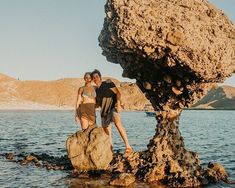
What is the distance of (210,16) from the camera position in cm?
1658

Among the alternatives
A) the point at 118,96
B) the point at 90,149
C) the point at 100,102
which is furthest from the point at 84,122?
the point at 118,96

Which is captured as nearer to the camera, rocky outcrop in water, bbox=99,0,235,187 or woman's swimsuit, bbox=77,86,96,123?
rocky outcrop in water, bbox=99,0,235,187

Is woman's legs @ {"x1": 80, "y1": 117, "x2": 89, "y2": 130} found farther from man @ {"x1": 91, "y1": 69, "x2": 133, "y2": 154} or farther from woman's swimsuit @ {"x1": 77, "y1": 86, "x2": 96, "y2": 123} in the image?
man @ {"x1": 91, "y1": 69, "x2": 133, "y2": 154}

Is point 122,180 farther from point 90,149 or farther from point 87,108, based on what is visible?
point 87,108

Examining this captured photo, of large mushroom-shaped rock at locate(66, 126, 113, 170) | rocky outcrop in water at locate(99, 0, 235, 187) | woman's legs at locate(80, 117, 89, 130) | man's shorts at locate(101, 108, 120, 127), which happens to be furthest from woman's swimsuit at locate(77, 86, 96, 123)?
rocky outcrop in water at locate(99, 0, 235, 187)

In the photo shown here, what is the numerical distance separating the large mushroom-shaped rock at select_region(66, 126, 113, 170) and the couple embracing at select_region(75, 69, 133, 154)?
95cm

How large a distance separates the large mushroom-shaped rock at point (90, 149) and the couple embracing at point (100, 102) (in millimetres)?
948

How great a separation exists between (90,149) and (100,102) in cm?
251

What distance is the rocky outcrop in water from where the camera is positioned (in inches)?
604

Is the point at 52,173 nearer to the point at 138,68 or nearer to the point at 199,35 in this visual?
the point at 138,68

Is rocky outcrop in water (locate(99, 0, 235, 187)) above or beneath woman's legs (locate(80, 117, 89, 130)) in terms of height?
above

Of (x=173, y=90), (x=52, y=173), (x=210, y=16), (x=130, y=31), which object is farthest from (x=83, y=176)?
(x=210, y=16)

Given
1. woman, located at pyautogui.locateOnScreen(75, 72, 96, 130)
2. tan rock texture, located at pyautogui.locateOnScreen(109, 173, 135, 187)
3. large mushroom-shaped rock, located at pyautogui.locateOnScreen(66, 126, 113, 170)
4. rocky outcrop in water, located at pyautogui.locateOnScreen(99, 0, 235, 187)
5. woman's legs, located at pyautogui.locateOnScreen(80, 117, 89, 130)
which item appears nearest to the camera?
rocky outcrop in water, located at pyautogui.locateOnScreen(99, 0, 235, 187)

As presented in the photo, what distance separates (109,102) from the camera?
19.3m
